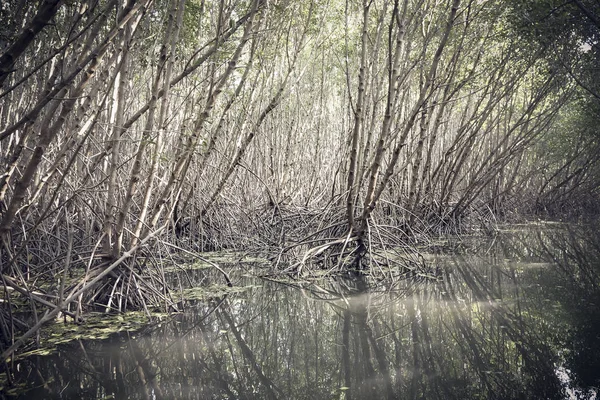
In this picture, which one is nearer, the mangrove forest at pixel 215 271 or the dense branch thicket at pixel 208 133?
the mangrove forest at pixel 215 271

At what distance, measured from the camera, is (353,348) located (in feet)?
9.15

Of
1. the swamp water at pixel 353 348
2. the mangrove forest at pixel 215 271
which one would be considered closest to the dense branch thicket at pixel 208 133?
the mangrove forest at pixel 215 271

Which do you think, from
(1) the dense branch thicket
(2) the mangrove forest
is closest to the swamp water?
(2) the mangrove forest

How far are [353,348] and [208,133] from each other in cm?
486

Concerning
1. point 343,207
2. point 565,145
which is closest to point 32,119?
point 343,207

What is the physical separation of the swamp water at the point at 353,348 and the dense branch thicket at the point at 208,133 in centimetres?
43

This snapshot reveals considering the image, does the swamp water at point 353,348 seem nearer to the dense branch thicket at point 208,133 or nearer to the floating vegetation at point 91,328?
the floating vegetation at point 91,328

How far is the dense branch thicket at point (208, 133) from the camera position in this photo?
9.23ft

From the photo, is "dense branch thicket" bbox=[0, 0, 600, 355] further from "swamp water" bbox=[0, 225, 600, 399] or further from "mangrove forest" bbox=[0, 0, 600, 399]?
"swamp water" bbox=[0, 225, 600, 399]

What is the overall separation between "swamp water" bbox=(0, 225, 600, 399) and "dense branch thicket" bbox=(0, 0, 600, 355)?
43 cm

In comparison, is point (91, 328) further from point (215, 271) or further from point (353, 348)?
point (215, 271)

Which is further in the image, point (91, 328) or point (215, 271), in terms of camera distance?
point (215, 271)

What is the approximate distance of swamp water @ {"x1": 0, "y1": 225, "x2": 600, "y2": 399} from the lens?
225 centimetres

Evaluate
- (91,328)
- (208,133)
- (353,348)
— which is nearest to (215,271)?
(91,328)
